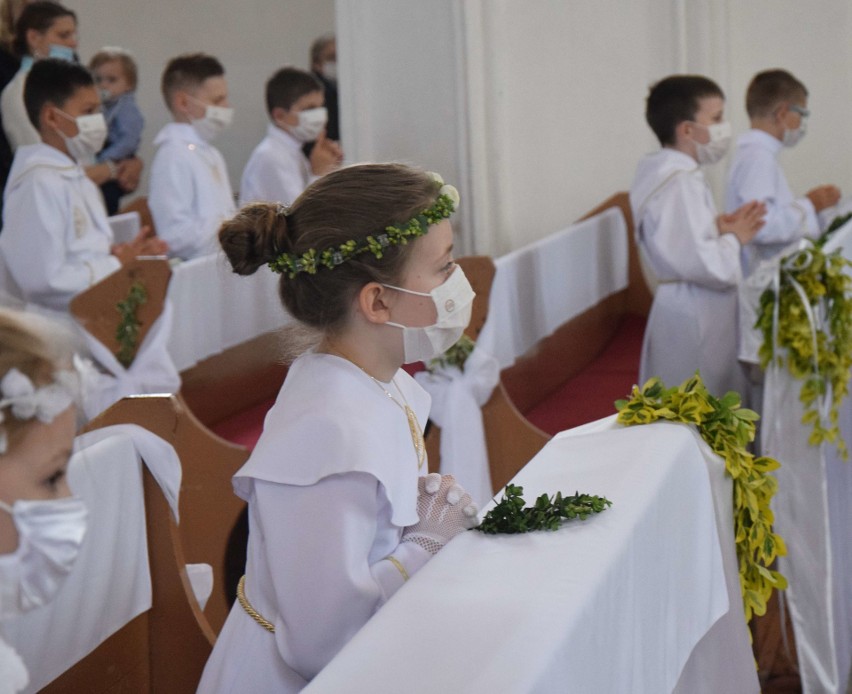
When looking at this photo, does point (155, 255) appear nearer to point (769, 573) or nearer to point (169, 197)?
point (169, 197)

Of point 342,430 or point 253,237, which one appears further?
point 253,237

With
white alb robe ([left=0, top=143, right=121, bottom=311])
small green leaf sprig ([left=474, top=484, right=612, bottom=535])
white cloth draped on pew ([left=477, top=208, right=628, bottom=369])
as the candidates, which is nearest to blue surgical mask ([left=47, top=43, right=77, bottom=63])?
white alb robe ([left=0, top=143, right=121, bottom=311])

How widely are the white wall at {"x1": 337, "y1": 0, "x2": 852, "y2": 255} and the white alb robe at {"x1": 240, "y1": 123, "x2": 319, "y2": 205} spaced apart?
0.80 metres

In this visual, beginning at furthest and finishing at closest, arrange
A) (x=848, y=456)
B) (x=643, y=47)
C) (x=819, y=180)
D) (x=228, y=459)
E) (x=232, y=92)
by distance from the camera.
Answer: (x=232, y=92)
(x=819, y=180)
(x=643, y=47)
(x=848, y=456)
(x=228, y=459)

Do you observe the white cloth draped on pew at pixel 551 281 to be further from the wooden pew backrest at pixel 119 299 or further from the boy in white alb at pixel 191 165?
the boy in white alb at pixel 191 165

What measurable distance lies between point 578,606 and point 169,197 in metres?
4.66

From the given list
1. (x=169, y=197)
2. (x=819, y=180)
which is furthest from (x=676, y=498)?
(x=819, y=180)

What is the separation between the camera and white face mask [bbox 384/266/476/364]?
7.48ft

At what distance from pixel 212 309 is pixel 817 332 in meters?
2.27

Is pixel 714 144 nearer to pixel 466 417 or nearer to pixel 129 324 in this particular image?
pixel 466 417

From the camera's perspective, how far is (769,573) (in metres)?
2.82

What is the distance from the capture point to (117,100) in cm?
793

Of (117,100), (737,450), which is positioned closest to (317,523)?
(737,450)

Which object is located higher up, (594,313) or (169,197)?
(169,197)
